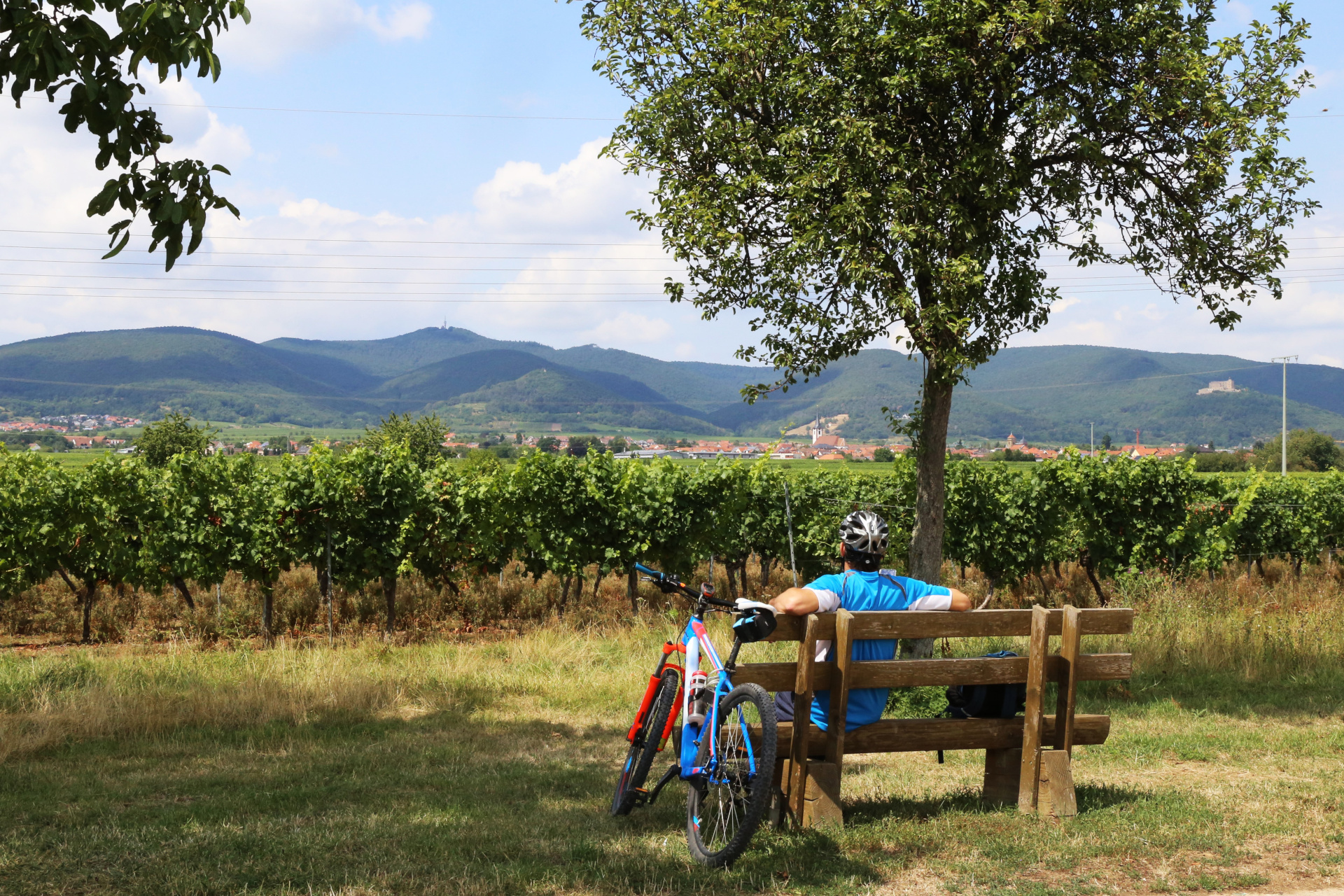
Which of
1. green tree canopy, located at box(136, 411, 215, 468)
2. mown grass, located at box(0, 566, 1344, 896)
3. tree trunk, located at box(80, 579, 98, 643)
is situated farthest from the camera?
green tree canopy, located at box(136, 411, 215, 468)

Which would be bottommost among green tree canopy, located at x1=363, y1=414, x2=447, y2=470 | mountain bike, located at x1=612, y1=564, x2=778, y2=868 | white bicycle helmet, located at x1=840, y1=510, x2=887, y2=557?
mountain bike, located at x1=612, y1=564, x2=778, y2=868

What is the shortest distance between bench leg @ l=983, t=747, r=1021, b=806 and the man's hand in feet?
5.10

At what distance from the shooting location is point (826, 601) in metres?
4.94

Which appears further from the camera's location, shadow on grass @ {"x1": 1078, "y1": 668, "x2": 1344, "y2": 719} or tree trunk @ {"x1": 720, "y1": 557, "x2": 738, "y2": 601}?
tree trunk @ {"x1": 720, "y1": 557, "x2": 738, "y2": 601}

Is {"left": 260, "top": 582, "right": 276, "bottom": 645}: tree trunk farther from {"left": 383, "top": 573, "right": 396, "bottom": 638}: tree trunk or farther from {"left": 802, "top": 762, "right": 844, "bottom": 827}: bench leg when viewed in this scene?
{"left": 802, "top": 762, "right": 844, "bottom": 827}: bench leg

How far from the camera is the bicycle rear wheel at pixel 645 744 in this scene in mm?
4973

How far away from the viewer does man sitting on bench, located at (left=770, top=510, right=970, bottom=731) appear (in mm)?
5047

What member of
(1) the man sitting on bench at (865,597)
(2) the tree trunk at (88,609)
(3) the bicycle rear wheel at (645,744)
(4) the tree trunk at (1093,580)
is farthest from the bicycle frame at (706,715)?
(4) the tree trunk at (1093,580)

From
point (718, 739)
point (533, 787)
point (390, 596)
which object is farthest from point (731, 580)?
point (718, 739)

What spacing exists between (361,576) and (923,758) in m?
9.99

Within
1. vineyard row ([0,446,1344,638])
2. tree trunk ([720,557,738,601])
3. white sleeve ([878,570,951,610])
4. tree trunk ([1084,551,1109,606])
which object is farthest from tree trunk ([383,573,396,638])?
tree trunk ([1084,551,1109,606])

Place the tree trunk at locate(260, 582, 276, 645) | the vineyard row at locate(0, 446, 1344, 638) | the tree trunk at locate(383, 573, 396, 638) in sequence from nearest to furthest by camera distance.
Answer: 1. the tree trunk at locate(260, 582, 276, 645)
2. the vineyard row at locate(0, 446, 1344, 638)
3. the tree trunk at locate(383, 573, 396, 638)

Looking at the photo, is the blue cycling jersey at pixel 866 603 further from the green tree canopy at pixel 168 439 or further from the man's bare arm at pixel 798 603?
Result: the green tree canopy at pixel 168 439

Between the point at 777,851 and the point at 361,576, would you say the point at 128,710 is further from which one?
the point at 361,576
